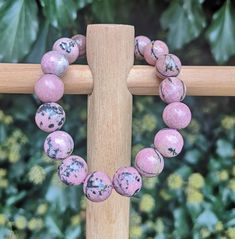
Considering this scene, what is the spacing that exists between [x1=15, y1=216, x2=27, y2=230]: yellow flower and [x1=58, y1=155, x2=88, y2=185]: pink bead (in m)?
0.40

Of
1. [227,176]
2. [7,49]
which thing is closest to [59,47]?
[7,49]

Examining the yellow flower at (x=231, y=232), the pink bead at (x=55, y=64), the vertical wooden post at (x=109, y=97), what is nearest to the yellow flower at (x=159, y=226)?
the yellow flower at (x=231, y=232)

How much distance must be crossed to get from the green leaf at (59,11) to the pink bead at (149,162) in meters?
0.31

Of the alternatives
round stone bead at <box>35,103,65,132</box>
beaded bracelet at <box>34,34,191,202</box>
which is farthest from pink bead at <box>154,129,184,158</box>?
round stone bead at <box>35,103,65,132</box>

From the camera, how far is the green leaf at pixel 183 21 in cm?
85

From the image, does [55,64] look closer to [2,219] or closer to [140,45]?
[140,45]

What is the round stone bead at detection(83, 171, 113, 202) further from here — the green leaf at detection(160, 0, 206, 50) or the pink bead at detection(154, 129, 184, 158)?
the green leaf at detection(160, 0, 206, 50)

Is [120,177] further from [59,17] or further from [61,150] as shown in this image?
[59,17]

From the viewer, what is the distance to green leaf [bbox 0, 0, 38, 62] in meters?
0.77

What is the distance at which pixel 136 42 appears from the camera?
63cm

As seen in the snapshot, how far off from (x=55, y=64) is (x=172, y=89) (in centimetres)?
13

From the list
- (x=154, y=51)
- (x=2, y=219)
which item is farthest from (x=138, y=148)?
(x=154, y=51)

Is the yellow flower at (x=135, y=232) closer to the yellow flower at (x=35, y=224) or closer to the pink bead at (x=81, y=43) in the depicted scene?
the yellow flower at (x=35, y=224)

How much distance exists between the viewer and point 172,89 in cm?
56
